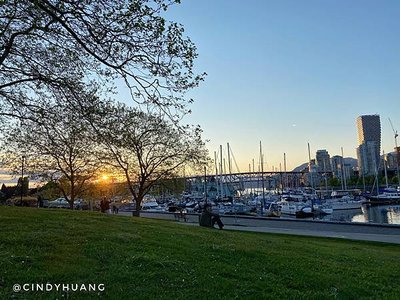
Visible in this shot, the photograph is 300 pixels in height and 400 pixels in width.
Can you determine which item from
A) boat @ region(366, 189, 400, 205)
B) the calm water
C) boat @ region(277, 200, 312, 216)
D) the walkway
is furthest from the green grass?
boat @ region(366, 189, 400, 205)

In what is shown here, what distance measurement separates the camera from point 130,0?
956 cm

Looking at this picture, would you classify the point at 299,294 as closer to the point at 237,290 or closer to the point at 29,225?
the point at 237,290

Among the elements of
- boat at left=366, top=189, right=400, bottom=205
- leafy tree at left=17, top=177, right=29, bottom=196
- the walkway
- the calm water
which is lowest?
the calm water

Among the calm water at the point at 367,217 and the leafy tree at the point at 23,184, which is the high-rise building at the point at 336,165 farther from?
the leafy tree at the point at 23,184

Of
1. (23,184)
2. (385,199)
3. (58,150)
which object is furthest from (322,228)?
(385,199)

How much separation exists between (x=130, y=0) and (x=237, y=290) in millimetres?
6853

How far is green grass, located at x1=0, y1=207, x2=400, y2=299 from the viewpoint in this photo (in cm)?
621

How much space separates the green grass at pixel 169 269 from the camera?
621cm

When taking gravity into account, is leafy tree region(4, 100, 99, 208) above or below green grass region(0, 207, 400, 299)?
above

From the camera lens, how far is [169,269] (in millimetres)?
7242

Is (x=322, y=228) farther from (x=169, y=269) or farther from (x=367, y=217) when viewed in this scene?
(x=367, y=217)

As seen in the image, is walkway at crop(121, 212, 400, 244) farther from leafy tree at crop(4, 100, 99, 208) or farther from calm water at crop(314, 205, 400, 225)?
calm water at crop(314, 205, 400, 225)

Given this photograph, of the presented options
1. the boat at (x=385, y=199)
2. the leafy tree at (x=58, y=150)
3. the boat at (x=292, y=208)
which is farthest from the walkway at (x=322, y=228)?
the boat at (x=385, y=199)

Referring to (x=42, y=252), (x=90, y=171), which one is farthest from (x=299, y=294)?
(x=90, y=171)
